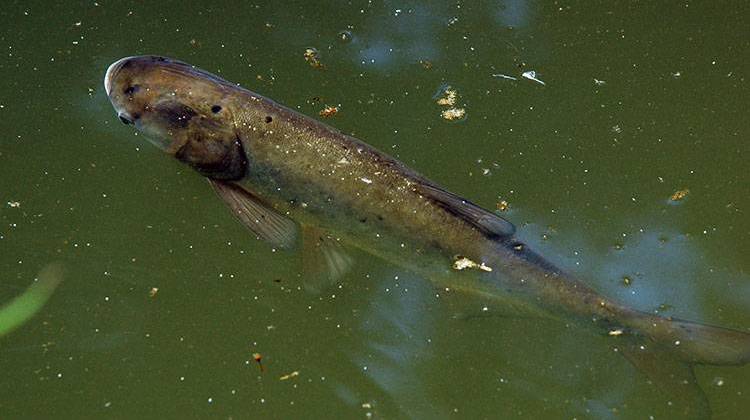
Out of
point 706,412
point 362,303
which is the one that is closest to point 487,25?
point 362,303

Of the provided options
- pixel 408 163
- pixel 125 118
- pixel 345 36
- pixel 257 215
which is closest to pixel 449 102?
pixel 408 163

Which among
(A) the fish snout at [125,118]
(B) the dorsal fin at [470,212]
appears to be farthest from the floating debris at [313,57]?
(B) the dorsal fin at [470,212]

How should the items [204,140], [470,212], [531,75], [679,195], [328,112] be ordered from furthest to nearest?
[531,75], [328,112], [679,195], [204,140], [470,212]

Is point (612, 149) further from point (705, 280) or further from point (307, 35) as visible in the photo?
point (307, 35)

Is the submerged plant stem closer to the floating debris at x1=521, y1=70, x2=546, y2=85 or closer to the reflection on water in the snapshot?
the reflection on water

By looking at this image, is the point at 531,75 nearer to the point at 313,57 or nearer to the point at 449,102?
the point at 449,102

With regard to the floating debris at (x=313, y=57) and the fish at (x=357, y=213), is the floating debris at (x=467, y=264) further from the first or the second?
the floating debris at (x=313, y=57)

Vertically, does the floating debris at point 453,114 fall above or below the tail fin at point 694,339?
above
